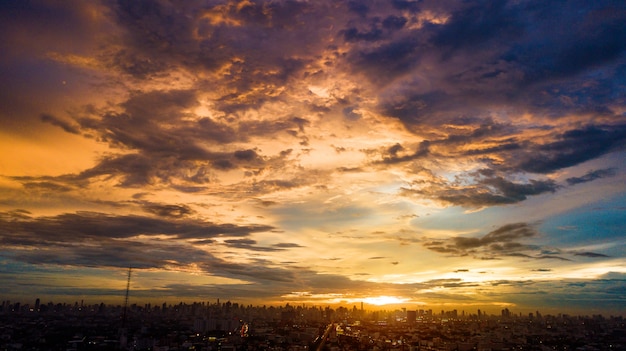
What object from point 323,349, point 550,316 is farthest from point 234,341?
point 550,316

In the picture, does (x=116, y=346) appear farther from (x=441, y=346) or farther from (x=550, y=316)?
(x=550, y=316)

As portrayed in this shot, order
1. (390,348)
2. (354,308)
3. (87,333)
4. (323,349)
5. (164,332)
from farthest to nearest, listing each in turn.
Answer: (354,308) < (164,332) < (323,349) < (87,333) < (390,348)

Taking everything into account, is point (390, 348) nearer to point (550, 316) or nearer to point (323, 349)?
point (323, 349)

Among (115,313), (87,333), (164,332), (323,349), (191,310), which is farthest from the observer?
(191,310)

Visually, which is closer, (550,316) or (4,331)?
(4,331)

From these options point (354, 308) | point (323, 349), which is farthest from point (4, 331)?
point (354, 308)

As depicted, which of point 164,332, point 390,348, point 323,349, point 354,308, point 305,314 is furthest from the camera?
point 354,308

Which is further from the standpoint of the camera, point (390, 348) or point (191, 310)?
point (191, 310)

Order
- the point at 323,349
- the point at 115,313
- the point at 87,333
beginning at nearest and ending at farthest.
A: 1. the point at 87,333
2. the point at 323,349
3. the point at 115,313

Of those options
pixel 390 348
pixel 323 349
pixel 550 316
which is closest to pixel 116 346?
pixel 323 349
